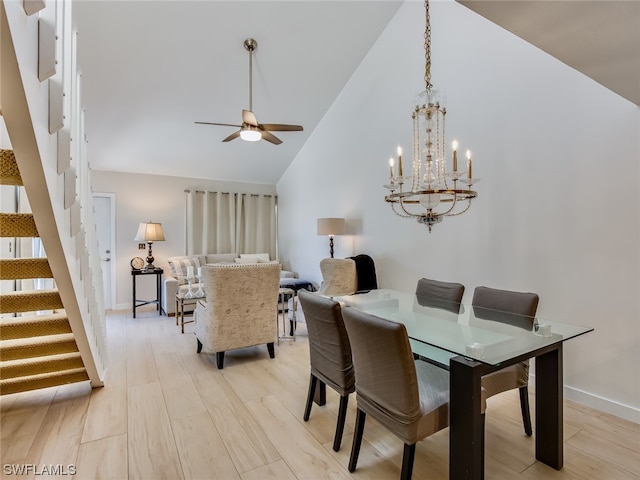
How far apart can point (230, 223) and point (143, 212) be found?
5.11 ft

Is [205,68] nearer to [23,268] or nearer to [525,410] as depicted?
[23,268]

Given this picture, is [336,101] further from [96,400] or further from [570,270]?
[96,400]

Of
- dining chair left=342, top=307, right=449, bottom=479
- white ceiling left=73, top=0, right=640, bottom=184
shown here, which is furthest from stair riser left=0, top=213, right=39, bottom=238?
white ceiling left=73, top=0, right=640, bottom=184

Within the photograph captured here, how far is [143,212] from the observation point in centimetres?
582

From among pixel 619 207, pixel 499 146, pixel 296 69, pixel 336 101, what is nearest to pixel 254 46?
pixel 296 69

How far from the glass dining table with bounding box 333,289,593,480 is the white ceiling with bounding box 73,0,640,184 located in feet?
4.50

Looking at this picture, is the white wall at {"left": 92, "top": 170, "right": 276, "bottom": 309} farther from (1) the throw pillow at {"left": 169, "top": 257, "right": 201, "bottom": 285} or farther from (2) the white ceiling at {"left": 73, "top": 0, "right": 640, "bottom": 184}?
(1) the throw pillow at {"left": 169, "top": 257, "right": 201, "bottom": 285}

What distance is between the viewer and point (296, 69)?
13.7ft

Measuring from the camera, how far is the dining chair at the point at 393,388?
1396 mm

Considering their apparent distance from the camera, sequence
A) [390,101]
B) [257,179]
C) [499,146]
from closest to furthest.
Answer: [499,146]
[390,101]
[257,179]

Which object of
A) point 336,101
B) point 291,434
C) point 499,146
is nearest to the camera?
point 291,434

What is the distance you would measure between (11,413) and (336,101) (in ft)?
16.2

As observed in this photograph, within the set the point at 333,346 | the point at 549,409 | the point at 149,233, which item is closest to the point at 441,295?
the point at 549,409

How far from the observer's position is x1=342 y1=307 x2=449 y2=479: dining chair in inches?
55.0
